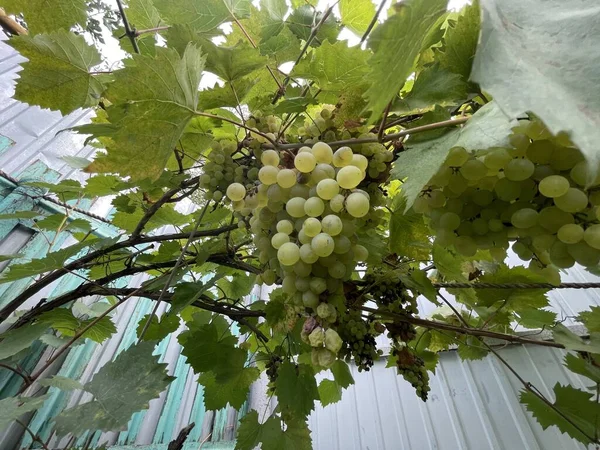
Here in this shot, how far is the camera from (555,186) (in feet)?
1.10

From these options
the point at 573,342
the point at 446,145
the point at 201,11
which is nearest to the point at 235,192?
the point at 446,145

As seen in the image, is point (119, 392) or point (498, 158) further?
point (119, 392)

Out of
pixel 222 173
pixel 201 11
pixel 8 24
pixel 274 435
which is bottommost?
pixel 274 435

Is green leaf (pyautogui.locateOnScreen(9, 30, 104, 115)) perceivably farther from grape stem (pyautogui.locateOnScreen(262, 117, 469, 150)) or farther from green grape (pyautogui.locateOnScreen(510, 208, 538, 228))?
green grape (pyautogui.locateOnScreen(510, 208, 538, 228))

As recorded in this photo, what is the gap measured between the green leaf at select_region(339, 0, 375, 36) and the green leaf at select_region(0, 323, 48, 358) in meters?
1.06

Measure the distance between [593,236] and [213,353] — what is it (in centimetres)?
82

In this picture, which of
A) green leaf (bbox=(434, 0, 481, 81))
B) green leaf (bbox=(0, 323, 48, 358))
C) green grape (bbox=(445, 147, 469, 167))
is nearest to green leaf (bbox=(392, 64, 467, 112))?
green leaf (bbox=(434, 0, 481, 81))

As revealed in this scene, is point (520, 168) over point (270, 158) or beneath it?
beneath

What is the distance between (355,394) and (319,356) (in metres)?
1.57

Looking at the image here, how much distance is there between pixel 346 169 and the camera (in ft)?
1.43

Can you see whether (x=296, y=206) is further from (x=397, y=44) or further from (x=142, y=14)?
(x=142, y=14)

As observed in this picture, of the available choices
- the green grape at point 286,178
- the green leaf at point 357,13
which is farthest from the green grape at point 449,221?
the green leaf at point 357,13

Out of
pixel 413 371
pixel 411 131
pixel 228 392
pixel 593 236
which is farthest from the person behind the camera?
pixel 228 392

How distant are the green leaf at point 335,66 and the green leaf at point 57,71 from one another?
390 millimetres
